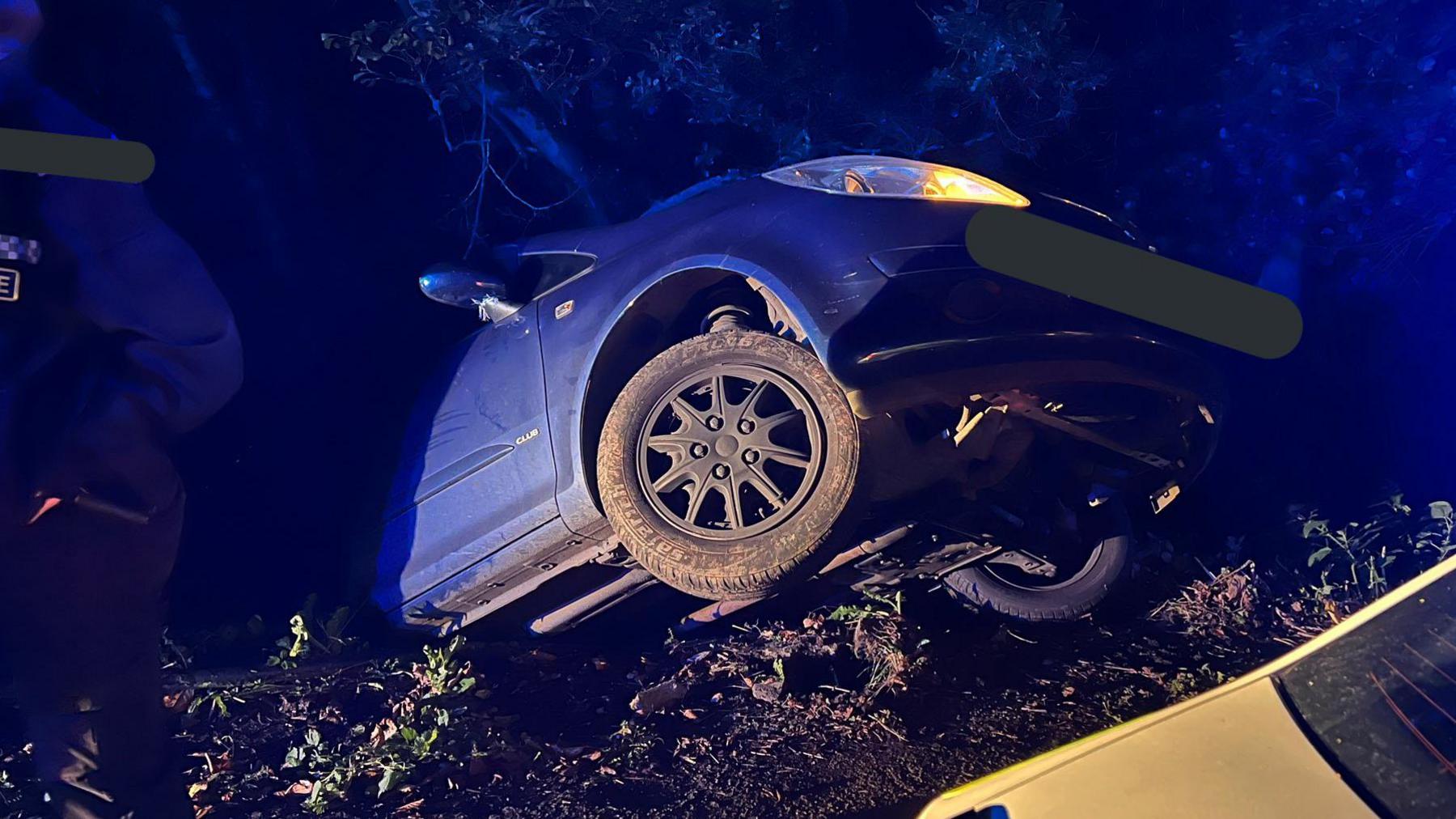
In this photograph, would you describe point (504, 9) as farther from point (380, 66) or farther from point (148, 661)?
point (148, 661)

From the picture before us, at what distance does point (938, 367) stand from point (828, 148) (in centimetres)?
165

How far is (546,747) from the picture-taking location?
295cm

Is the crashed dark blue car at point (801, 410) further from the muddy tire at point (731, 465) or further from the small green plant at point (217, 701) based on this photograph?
the small green plant at point (217, 701)

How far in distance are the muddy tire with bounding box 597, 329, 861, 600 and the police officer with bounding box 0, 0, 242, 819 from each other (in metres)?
1.57

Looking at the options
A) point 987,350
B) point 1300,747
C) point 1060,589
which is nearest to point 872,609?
point 1060,589

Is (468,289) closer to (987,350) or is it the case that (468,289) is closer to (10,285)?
(10,285)

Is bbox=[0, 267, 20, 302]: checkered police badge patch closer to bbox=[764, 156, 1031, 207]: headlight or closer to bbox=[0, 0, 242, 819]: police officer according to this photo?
bbox=[0, 0, 242, 819]: police officer

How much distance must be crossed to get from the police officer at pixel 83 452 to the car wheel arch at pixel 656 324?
143cm

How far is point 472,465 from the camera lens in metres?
3.20

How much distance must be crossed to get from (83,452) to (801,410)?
2.25m

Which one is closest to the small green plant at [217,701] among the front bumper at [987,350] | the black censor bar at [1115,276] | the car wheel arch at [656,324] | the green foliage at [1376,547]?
the car wheel arch at [656,324]

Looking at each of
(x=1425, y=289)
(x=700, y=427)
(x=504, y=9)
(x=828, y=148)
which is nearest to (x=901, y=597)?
(x=700, y=427)

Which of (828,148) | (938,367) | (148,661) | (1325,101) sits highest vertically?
(1325,101)

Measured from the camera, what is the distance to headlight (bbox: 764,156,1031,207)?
261cm
